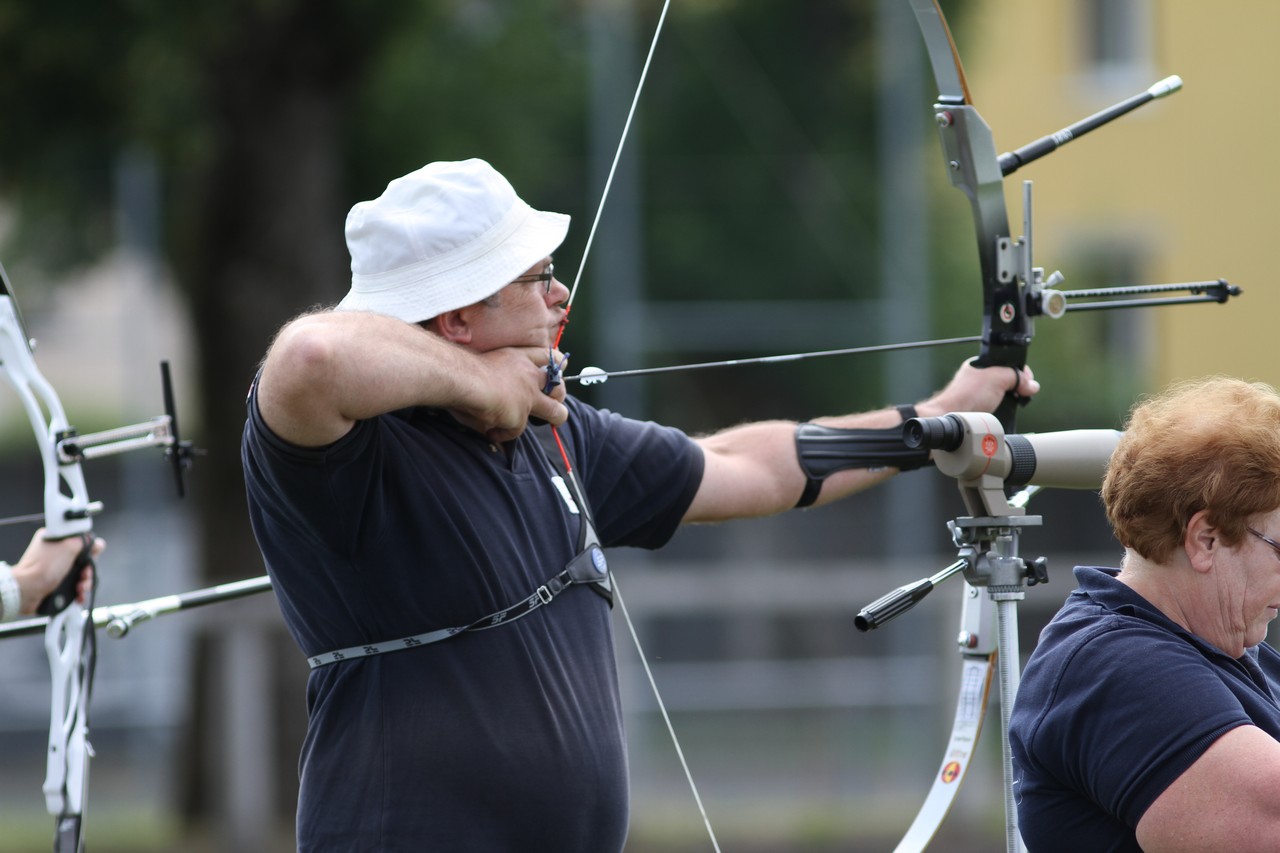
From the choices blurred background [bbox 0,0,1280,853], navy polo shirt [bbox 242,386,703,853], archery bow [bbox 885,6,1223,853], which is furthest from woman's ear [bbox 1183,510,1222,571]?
blurred background [bbox 0,0,1280,853]

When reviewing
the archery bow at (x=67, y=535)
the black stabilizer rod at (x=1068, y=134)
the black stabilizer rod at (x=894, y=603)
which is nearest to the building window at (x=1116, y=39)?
the black stabilizer rod at (x=1068, y=134)

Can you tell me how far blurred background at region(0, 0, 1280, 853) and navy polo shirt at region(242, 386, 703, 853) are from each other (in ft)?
13.3

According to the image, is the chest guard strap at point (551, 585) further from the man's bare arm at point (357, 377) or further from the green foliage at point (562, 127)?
the green foliage at point (562, 127)

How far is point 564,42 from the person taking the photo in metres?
11.0

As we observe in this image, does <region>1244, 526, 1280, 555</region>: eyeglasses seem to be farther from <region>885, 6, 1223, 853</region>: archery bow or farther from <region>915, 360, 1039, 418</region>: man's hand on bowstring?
<region>915, 360, 1039, 418</region>: man's hand on bowstring

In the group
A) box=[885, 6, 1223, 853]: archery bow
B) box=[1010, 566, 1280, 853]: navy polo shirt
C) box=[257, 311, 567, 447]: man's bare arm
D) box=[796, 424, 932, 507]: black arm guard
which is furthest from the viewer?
box=[796, 424, 932, 507]: black arm guard

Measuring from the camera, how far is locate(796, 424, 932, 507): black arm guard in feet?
9.61

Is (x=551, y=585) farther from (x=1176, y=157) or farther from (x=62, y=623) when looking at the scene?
(x=1176, y=157)

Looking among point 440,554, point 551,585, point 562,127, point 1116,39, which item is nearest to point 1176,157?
point 1116,39

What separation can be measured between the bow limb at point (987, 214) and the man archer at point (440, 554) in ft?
2.58

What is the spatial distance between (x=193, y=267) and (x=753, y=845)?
11.2ft

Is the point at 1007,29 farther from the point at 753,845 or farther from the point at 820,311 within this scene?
the point at 753,845

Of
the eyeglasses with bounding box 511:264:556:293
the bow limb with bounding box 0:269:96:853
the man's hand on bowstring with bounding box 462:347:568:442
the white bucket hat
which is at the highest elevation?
the white bucket hat

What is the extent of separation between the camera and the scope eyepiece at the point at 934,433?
2275 millimetres
